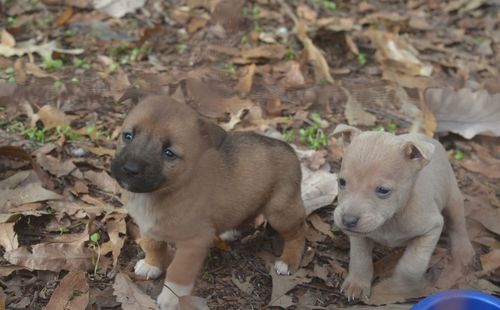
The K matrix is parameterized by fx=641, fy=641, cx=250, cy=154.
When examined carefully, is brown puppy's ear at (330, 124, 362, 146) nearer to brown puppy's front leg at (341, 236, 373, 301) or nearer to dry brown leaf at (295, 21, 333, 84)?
brown puppy's front leg at (341, 236, 373, 301)

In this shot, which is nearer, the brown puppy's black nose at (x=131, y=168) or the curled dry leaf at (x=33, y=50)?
the brown puppy's black nose at (x=131, y=168)

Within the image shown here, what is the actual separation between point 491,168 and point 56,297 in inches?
181

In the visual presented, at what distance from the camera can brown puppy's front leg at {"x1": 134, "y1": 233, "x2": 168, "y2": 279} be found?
5266 mm

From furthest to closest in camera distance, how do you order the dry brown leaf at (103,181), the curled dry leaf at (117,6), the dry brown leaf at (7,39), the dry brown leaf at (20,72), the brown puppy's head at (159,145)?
the curled dry leaf at (117,6), the dry brown leaf at (7,39), the dry brown leaf at (20,72), the dry brown leaf at (103,181), the brown puppy's head at (159,145)

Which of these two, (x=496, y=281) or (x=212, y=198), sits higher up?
(x=212, y=198)

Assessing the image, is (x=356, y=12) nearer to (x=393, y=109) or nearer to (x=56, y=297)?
(x=393, y=109)

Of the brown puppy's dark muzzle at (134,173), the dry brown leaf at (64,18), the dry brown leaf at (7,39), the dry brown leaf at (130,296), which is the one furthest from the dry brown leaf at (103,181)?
the dry brown leaf at (64,18)

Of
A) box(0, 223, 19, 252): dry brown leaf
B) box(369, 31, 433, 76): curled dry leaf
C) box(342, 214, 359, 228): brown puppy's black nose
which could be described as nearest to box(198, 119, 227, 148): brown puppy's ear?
box(342, 214, 359, 228): brown puppy's black nose

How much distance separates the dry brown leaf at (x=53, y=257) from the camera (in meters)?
5.08

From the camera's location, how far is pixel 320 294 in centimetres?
539

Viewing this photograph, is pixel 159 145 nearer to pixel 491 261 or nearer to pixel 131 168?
pixel 131 168

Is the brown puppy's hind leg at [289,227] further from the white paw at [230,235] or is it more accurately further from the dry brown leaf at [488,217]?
the dry brown leaf at [488,217]

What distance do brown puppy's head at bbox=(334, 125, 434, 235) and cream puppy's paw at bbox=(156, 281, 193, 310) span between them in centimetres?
129

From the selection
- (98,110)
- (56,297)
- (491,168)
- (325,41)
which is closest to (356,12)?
(325,41)
